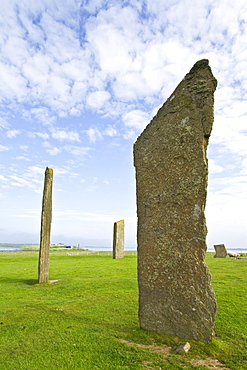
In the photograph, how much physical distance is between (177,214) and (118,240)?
17.4 meters

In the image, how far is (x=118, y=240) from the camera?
22031 millimetres

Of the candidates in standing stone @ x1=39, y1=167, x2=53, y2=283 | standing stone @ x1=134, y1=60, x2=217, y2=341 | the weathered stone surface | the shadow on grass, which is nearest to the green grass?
standing stone @ x1=134, y1=60, x2=217, y2=341

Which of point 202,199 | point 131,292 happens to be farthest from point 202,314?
point 131,292

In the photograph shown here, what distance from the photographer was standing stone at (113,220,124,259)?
21797 mm

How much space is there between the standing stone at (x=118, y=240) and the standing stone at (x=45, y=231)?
1135cm

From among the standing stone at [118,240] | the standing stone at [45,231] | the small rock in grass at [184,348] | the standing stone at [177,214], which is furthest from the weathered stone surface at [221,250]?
the small rock in grass at [184,348]

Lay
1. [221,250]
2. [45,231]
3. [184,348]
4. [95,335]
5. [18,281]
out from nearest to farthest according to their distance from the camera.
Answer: [184,348], [95,335], [45,231], [18,281], [221,250]

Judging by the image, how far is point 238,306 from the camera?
678cm

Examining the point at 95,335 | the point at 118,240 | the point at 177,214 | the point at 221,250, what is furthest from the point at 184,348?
the point at 221,250

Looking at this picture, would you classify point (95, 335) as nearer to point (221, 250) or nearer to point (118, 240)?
point (118, 240)

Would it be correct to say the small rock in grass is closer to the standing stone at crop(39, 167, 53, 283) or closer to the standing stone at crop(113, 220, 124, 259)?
the standing stone at crop(39, 167, 53, 283)

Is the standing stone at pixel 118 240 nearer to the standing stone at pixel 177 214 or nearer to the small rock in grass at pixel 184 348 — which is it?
the standing stone at pixel 177 214

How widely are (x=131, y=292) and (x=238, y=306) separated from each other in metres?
3.18

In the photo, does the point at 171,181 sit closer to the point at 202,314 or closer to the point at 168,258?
the point at 168,258
